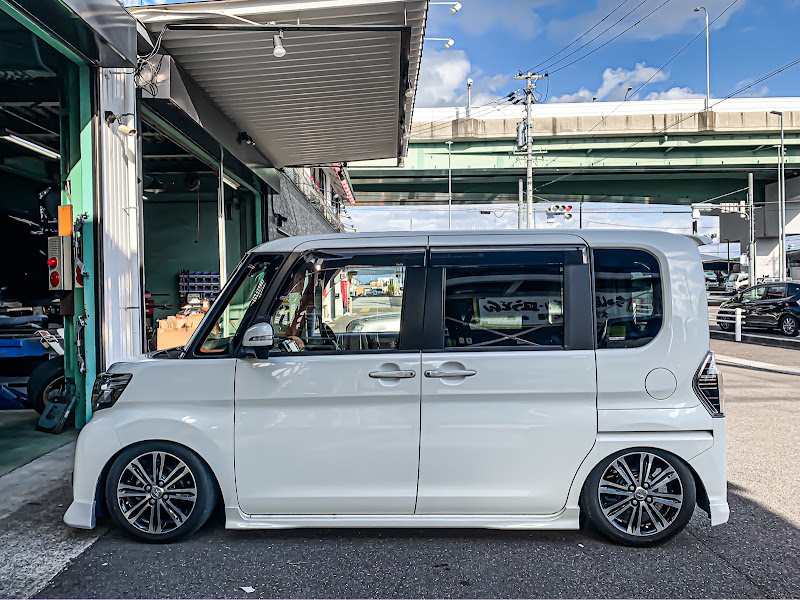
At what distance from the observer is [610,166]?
31594mm

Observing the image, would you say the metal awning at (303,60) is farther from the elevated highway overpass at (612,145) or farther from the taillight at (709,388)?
the elevated highway overpass at (612,145)

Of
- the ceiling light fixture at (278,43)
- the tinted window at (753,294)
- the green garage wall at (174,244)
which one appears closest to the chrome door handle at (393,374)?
the ceiling light fixture at (278,43)

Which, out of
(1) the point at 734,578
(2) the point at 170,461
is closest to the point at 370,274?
(2) the point at 170,461

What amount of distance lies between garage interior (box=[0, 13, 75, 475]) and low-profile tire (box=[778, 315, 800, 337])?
62.6 ft

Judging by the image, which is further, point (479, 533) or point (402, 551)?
point (479, 533)

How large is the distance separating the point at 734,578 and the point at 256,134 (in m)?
11.2

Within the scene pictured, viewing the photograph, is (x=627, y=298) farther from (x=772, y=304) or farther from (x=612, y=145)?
(x=612, y=145)

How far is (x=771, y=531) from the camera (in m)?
4.01

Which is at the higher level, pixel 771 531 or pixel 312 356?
pixel 312 356

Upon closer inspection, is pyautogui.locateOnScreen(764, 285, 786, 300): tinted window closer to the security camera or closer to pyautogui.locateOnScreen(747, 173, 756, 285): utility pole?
pyautogui.locateOnScreen(747, 173, 756, 285): utility pole

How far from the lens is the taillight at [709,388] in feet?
12.1

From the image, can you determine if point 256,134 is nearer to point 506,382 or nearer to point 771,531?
point 506,382

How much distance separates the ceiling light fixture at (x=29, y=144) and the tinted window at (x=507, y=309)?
1001 cm

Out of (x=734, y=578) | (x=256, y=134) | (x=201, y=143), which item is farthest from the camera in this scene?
(x=256, y=134)
